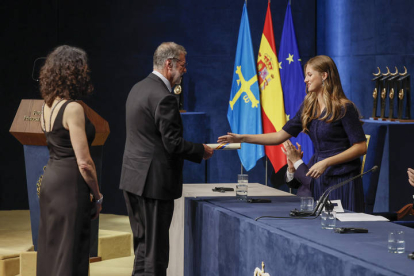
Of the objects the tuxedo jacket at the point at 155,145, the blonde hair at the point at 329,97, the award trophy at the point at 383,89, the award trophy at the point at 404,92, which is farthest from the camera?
the award trophy at the point at 383,89

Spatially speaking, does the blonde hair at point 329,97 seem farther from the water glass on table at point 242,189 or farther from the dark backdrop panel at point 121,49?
the dark backdrop panel at point 121,49

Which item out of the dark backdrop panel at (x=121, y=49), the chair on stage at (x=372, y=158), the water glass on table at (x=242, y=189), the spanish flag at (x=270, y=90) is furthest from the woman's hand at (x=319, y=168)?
the dark backdrop panel at (x=121, y=49)

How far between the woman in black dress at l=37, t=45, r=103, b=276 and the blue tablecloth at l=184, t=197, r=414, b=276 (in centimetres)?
64

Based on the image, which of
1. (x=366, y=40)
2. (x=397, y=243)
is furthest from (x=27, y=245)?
(x=366, y=40)

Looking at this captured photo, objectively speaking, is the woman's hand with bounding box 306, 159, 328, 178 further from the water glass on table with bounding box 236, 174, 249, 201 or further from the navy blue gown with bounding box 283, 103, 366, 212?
the water glass on table with bounding box 236, 174, 249, 201

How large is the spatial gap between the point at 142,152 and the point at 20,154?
159 inches

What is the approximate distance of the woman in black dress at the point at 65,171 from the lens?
8.91ft

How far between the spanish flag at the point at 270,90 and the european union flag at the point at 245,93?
97mm

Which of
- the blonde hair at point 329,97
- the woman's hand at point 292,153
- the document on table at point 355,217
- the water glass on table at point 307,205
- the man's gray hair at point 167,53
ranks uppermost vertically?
the man's gray hair at point 167,53

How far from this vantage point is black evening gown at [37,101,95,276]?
276 centimetres

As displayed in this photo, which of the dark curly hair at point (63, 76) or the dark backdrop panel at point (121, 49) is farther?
the dark backdrop panel at point (121, 49)

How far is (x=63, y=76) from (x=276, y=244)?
1.31 metres

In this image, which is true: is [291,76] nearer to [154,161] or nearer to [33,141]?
[33,141]

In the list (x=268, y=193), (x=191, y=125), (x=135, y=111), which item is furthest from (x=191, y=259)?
(x=191, y=125)
